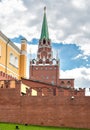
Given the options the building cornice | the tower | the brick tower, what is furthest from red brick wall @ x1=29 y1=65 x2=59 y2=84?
the building cornice

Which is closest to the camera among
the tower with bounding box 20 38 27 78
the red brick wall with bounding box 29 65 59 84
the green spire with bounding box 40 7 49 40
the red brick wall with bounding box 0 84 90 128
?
the red brick wall with bounding box 0 84 90 128

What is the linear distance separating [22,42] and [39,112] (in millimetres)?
17780

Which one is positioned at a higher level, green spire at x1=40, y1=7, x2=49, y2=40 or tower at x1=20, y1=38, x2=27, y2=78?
green spire at x1=40, y1=7, x2=49, y2=40

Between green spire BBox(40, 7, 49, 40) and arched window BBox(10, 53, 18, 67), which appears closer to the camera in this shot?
arched window BBox(10, 53, 18, 67)

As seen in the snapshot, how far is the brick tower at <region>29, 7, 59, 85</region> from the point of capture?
7238 centimetres

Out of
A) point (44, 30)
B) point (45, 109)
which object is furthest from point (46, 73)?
point (45, 109)

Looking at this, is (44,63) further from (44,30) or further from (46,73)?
(44,30)

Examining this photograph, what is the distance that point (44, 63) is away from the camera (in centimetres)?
7425

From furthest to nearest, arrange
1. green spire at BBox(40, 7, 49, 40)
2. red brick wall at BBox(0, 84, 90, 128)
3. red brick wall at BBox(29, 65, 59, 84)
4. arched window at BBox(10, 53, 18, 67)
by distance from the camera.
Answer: green spire at BBox(40, 7, 49, 40) < red brick wall at BBox(29, 65, 59, 84) < arched window at BBox(10, 53, 18, 67) < red brick wall at BBox(0, 84, 90, 128)

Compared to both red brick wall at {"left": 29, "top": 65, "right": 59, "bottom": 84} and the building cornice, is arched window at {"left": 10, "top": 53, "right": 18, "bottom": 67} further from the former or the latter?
red brick wall at {"left": 29, "top": 65, "right": 59, "bottom": 84}

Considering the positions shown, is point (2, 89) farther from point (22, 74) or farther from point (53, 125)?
point (22, 74)

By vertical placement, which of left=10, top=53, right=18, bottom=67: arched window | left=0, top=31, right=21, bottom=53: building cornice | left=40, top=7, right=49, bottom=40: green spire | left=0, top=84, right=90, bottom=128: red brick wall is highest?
left=40, top=7, right=49, bottom=40: green spire

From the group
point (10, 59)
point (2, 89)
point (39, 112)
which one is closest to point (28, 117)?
point (39, 112)

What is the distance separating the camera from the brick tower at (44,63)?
2849 inches
